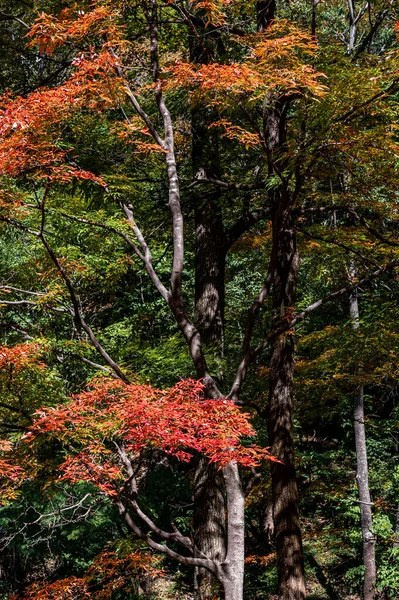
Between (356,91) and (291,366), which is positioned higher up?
(356,91)

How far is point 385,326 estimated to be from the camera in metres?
7.73

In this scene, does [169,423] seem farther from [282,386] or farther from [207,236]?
[207,236]

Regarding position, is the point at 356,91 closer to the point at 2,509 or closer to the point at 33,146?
the point at 33,146

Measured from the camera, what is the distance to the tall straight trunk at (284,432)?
5.70 metres

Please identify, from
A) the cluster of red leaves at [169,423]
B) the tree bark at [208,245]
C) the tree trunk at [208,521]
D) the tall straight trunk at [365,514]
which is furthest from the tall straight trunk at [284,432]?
the tall straight trunk at [365,514]

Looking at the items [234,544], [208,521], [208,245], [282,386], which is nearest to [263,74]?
[208,245]

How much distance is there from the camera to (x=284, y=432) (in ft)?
20.2

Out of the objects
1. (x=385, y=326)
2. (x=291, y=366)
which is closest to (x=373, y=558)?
(x=385, y=326)

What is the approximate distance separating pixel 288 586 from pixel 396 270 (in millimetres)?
3507

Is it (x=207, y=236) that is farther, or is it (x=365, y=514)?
(x=365, y=514)

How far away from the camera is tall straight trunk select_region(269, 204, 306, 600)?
5.70m

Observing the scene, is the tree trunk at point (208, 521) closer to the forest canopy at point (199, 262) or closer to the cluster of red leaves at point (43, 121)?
the forest canopy at point (199, 262)

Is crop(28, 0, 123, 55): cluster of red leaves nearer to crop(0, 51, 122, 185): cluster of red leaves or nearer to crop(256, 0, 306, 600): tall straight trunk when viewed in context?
crop(0, 51, 122, 185): cluster of red leaves

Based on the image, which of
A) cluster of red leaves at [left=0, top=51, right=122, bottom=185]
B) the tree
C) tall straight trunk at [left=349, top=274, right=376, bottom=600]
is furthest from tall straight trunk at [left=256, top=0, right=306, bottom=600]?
tall straight trunk at [left=349, top=274, right=376, bottom=600]
